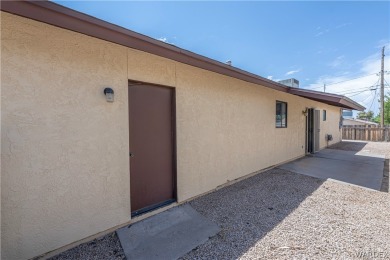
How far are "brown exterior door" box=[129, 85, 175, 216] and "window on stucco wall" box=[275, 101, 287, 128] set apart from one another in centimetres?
499

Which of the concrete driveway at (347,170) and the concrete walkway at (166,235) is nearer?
the concrete walkway at (166,235)

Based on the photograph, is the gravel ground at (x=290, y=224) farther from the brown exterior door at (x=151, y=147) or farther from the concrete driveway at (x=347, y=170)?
the concrete driveway at (x=347, y=170)

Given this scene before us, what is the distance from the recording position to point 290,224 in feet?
10.3

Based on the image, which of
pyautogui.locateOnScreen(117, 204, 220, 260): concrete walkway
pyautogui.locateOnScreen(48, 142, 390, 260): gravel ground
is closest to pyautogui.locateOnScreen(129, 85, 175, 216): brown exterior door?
pyautogui.locateOnScreen(117, 204, 220, 260): concrete walkway

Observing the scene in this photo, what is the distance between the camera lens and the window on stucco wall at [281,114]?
726cm

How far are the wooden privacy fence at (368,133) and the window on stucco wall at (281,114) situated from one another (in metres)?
14.0

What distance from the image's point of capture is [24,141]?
220cm

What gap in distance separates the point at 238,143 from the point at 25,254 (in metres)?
4.63

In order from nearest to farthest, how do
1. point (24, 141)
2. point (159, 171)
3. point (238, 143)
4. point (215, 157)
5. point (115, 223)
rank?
point (24, 141), point (115, 223), point (159, 171), point (215, 157), point (238, 143)

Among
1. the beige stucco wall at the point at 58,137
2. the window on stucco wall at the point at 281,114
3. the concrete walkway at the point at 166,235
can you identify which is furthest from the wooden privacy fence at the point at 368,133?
the beige stucco wall at the point at 58,137

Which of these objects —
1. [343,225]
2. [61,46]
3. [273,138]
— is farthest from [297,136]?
[61,46]

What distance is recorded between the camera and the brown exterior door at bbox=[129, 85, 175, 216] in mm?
3305

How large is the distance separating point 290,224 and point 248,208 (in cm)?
81

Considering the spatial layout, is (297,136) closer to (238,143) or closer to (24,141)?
(238,143)
